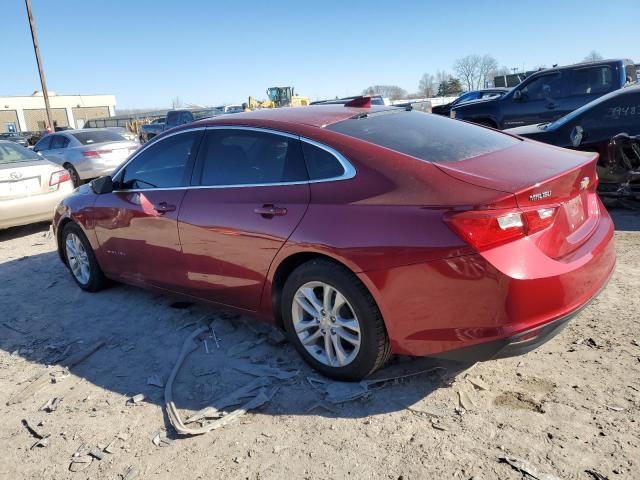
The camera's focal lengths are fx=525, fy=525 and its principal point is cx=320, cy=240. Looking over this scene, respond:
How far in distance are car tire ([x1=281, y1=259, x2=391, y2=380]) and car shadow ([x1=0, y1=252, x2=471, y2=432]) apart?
0.47 ft

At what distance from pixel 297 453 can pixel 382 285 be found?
946 millimetres

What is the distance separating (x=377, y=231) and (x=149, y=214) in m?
2.21

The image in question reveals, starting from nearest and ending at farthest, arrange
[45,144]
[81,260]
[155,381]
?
[155,381] → [81,260] → [45,144]

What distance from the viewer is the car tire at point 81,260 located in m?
5.11

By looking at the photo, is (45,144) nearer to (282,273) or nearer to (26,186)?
(26,186)

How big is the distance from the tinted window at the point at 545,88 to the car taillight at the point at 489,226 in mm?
9739

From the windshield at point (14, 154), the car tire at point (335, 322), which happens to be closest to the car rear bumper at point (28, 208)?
the windshield at point (14, 154)

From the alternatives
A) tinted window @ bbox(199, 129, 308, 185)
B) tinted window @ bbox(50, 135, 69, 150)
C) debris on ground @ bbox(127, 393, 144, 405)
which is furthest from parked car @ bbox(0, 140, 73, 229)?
debris on ground @ bbox(127, 393, 144, 405)

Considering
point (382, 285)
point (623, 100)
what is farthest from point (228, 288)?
point (623, 100)

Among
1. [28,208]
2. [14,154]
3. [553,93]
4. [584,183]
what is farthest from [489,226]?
[553,93]

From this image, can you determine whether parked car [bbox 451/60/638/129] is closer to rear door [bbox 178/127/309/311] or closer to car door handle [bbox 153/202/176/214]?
rear door [bbox 178/127/309/311]

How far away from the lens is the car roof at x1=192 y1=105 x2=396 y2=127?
Answer: 344 cm

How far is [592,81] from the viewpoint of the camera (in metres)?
10.6

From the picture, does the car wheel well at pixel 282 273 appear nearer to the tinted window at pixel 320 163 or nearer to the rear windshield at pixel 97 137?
the tinted window at pixel 320 163
